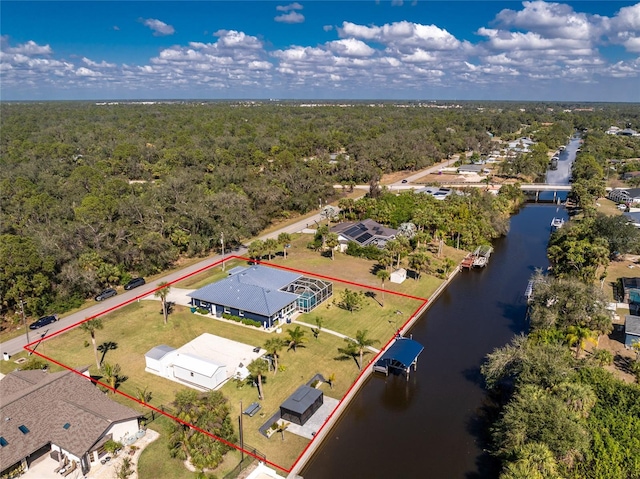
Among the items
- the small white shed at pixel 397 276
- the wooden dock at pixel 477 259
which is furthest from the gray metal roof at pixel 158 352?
the wooden dock at pixel 477 259

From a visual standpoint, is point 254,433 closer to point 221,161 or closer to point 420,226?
point 420,226

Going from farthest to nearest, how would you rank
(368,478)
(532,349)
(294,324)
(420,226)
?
(420,226)
(294,324)
(532,349)
(368,478)

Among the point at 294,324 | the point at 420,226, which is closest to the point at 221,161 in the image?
the point at 420,226

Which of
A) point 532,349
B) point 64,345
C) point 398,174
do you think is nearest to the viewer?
point 532,349

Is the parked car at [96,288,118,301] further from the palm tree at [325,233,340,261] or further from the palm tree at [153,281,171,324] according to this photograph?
the palm tree at [325,233,340,261]

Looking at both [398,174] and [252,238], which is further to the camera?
[398,174]

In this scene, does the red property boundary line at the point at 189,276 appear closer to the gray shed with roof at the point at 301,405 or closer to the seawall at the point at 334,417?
the seawall at the point at 334,417

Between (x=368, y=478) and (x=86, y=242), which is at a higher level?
(x=86, y=242)

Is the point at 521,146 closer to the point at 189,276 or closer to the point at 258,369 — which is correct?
the point at 189,276
